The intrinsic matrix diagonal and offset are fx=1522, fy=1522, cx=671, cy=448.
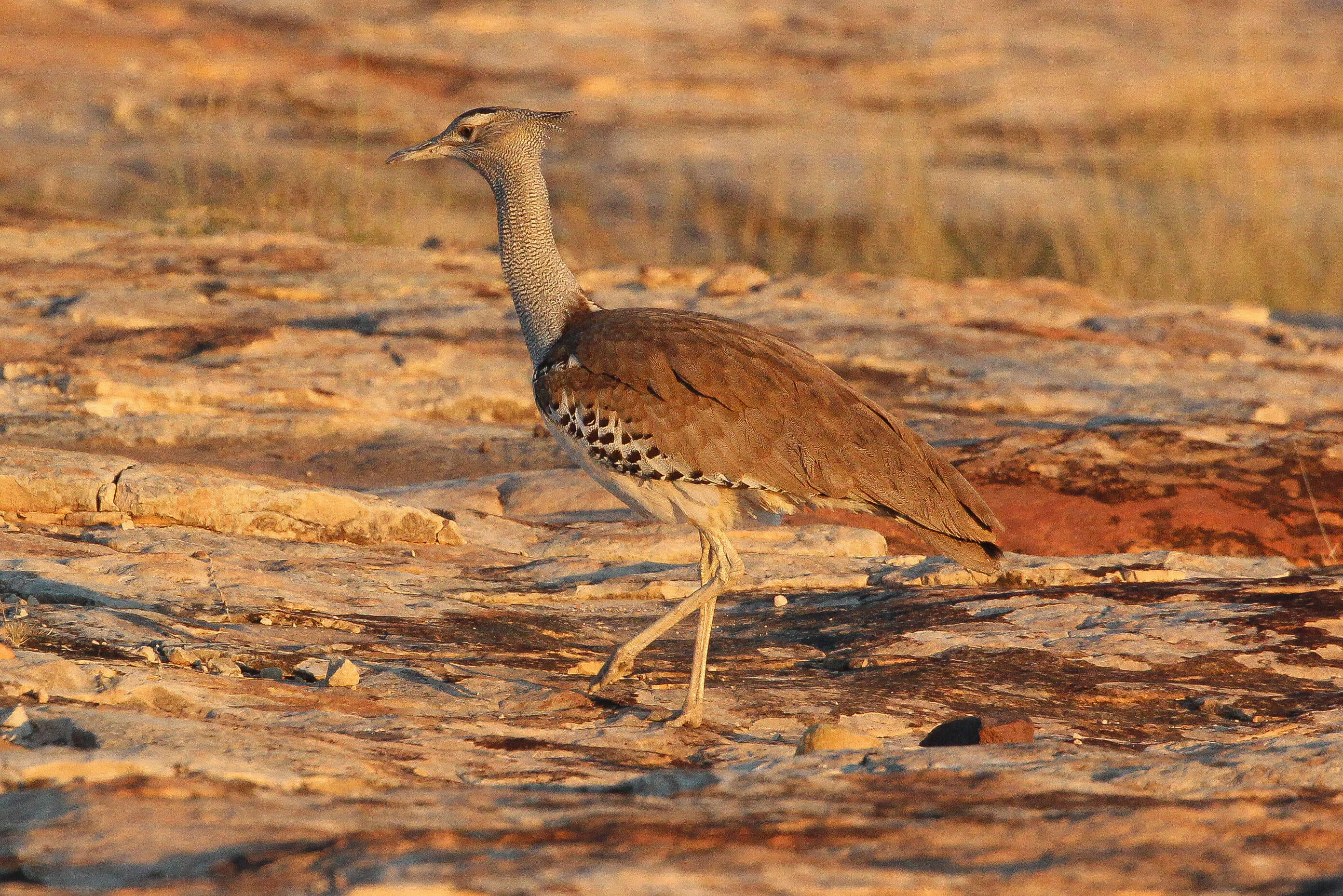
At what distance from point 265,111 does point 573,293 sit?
13.7 meters

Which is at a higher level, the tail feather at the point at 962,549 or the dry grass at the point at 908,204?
the dry grass at the point at 908,204

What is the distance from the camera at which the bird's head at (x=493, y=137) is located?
5.80 m

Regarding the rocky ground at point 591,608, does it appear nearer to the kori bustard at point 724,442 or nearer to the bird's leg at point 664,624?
the bird's leg at point 664,624

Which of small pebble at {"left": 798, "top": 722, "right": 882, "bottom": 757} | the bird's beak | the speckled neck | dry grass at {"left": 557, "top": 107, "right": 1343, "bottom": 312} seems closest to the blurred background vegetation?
dry grass at {"left": 557, "top": 107, "right": 1343, "bottom": 312}

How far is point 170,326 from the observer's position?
28.2 feet

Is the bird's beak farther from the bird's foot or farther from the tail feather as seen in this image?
the tail feather

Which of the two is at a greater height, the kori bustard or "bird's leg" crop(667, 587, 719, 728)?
the kori bustard

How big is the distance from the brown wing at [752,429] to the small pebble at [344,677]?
1.08m

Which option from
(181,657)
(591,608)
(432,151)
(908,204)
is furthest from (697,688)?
(908,204)

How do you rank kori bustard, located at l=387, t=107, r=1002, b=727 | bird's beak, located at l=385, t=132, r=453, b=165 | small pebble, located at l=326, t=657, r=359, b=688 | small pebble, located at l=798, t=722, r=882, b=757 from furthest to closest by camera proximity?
1. bird's beak, located at l=385, t=132, r=453, b=165
2. kori bustard, located at l=387, t=107, r=1002, b=727
3. small pebble, located at l=326, t=657, r=359, b=688
4. small pebble, located at l=798, t=722, r=882, b=757

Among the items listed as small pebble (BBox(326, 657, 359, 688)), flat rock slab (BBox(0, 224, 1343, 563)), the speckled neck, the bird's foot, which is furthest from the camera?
flat rock slab (BBox(0, 224, 1343, 563))

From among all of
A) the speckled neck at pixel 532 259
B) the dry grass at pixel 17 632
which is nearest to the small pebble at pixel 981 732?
the speckled neck at pixel 532 259

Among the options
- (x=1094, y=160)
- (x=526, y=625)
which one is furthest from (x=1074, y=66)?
(x=526, y=625)

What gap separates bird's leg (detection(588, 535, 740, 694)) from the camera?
4473 millimetres
